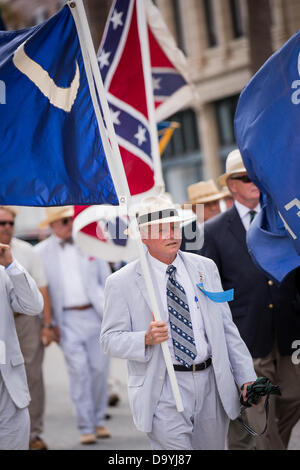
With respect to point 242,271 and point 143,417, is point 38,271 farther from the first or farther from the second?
point 143,417

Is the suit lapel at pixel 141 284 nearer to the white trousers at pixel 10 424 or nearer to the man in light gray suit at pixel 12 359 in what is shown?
the man in light gray suit at pixel 12 359

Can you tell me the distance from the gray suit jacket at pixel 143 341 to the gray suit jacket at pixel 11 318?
52 cm

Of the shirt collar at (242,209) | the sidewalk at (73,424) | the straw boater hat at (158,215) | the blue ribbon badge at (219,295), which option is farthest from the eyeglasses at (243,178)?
the sidewalk at (73,424)

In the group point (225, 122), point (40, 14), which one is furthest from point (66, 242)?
point (40, 14)

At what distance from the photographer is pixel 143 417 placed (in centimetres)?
484

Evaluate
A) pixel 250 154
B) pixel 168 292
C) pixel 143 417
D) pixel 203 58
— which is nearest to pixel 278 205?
pixel 250 154

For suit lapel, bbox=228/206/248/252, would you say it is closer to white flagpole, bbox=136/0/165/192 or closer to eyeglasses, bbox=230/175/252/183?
eyeglasses, bbox=230/175/252/183

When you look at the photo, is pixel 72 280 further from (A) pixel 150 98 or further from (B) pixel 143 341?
(B) pixel 143 341

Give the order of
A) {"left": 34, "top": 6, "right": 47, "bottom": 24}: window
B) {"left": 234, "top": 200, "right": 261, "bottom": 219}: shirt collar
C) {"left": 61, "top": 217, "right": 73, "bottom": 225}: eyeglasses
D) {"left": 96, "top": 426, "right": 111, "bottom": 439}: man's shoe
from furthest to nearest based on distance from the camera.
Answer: {"left": 34, "top": 6, "right": 47, "bottom": 24}: window → {"left": 61, "top": 217, "right": 73, "bottom": 225}: eyeglasses → {"left": 96, "top": 426, "right": 111, "bottom": 439}: man's shoe → {"left": 234, "top": 200, "right": 261, "bottom": 219}: shirt collar

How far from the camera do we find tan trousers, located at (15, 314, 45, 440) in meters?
8.04

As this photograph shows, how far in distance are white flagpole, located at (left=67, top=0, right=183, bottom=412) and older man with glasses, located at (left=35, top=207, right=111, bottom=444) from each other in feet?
13.4

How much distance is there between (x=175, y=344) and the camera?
190 inches

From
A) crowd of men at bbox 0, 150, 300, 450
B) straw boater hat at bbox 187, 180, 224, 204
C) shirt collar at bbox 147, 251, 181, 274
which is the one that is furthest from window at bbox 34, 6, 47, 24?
shirt collar at bbox 147, 251, 181, 274

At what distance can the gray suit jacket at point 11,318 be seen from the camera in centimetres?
511
